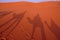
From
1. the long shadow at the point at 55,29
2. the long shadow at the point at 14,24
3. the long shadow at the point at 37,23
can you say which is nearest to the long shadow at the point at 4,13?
the long shadow at the point at 14,24

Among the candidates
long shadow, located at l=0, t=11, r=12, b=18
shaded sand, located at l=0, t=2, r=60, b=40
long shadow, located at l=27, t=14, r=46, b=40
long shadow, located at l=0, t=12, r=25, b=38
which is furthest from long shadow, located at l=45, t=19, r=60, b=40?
long shadow, located at l=0, t=11, r=12, b=18

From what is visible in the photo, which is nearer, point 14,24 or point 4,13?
point 14,24

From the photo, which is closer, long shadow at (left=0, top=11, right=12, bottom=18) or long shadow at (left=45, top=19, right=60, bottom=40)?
long shadow at (left=45, top=19, right=60, bottom=40)

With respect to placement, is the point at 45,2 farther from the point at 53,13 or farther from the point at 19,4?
the point at 19,4

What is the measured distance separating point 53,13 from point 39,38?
51 cm

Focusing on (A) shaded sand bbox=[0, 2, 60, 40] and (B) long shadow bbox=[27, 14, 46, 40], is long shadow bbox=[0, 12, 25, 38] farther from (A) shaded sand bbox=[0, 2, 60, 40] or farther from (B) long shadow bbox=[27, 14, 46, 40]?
(B) long shadow bbox=[27, 14, 46, 40]

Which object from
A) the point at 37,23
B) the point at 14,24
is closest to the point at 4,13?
the point at 14,24

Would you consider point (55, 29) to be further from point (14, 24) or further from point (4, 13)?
point (4, 13)

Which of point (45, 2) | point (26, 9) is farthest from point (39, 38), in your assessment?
point (45, 2)

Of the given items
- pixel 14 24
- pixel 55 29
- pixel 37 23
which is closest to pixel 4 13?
pixel 14 24

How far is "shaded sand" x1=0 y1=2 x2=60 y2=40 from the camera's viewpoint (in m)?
1.36

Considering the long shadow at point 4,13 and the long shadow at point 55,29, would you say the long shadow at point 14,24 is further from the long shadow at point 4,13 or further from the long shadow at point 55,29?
the long shadow at point 55,29

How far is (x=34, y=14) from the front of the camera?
1621 mm

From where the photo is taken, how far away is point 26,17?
Answer: 5.21 ft
